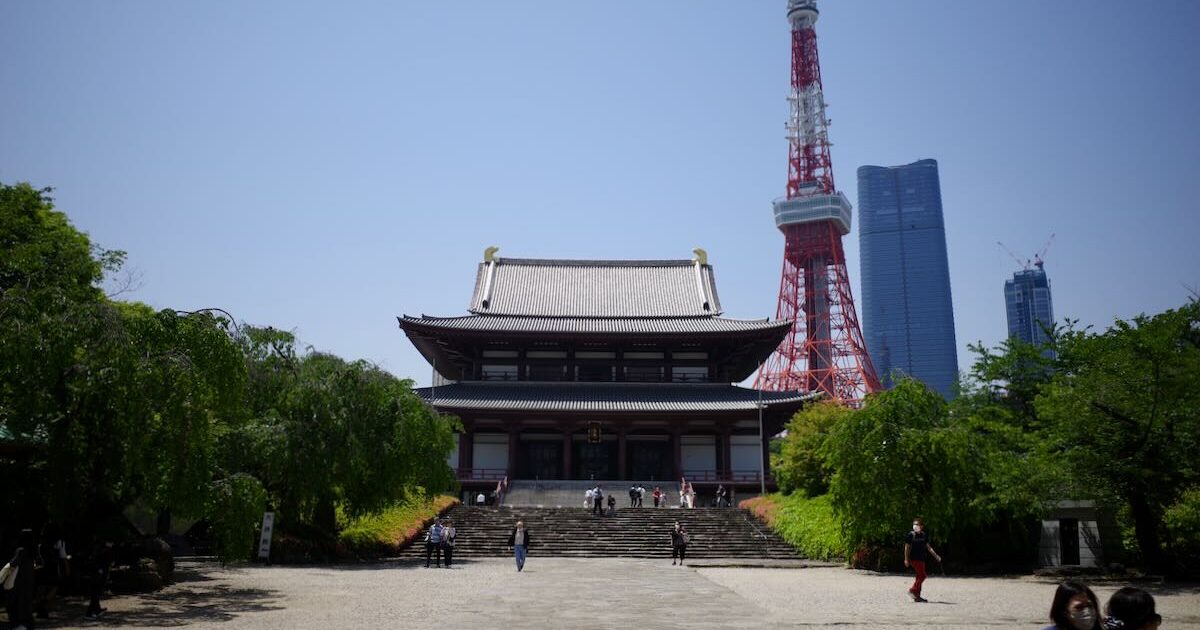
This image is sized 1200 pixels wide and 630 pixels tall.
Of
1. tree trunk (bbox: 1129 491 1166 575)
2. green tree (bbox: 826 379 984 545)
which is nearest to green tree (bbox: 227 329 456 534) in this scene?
green tree (bbox: 826 379 984 545)

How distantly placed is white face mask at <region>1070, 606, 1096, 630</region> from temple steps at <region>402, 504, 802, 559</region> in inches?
857

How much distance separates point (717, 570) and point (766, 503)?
9849 millimetres

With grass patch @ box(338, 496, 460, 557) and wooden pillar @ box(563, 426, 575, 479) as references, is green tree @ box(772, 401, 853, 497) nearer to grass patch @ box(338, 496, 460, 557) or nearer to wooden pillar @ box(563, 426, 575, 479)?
wooden pillar @ box(563, 426, 575, 479)

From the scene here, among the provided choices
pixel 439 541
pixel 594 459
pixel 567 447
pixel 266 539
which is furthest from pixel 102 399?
pixel 594 459

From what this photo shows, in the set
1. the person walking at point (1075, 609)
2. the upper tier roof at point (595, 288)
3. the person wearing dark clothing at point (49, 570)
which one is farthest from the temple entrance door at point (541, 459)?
the person walking at point (1075, 609)

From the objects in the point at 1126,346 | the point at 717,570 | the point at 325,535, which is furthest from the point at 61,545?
the point at 1126,346

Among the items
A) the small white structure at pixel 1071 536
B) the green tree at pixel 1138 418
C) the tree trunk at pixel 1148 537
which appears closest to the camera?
the green tree at pixel 1138 418

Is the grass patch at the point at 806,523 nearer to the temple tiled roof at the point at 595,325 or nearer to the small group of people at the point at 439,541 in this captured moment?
the small group of people at the point at 439,541

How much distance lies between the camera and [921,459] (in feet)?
62.7

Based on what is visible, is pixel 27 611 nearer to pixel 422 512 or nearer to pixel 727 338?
pixel 422 512

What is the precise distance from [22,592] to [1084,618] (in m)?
10.5

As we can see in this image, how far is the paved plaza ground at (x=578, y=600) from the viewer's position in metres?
11.0

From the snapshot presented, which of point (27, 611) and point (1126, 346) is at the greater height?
point (1126, 346)

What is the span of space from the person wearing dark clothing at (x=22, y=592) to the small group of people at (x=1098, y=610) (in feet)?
33.4
